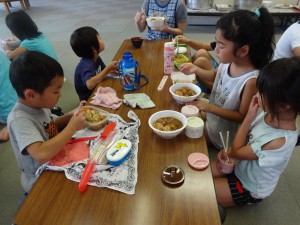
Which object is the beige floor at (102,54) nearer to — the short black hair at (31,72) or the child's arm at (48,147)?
the child's arm at (48,147)

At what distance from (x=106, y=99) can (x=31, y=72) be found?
0.42 m

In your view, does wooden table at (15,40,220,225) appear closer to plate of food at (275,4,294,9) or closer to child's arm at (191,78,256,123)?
child's arm at (191,78,256,123)

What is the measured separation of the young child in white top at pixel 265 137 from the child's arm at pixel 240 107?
3.9 inches

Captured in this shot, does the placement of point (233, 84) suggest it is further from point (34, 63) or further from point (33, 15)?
point (33, 15)

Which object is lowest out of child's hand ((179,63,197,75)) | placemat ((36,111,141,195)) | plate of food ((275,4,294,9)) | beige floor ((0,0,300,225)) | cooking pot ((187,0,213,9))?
beige floor ((0,0,300,225))

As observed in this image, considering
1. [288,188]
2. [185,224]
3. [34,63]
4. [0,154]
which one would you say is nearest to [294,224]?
[288,188]

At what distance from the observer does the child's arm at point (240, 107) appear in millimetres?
1182

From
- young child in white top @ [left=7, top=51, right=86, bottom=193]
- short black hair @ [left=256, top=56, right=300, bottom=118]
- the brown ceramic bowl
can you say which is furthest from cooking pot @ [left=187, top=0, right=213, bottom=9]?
young child in white top @ [left=7, top=51, right=86, bottom=193]

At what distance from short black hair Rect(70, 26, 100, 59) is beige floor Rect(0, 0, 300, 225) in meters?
1.02

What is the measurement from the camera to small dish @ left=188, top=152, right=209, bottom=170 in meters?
0.86

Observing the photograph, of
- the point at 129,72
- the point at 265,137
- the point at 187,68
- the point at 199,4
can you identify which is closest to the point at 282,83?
the point at 265,137

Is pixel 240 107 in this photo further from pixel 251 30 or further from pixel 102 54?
pixel 102 54

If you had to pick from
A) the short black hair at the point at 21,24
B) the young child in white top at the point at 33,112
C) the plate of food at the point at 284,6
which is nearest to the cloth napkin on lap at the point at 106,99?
the young child in white top at the point at 33,112

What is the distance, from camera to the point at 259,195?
1.17m
